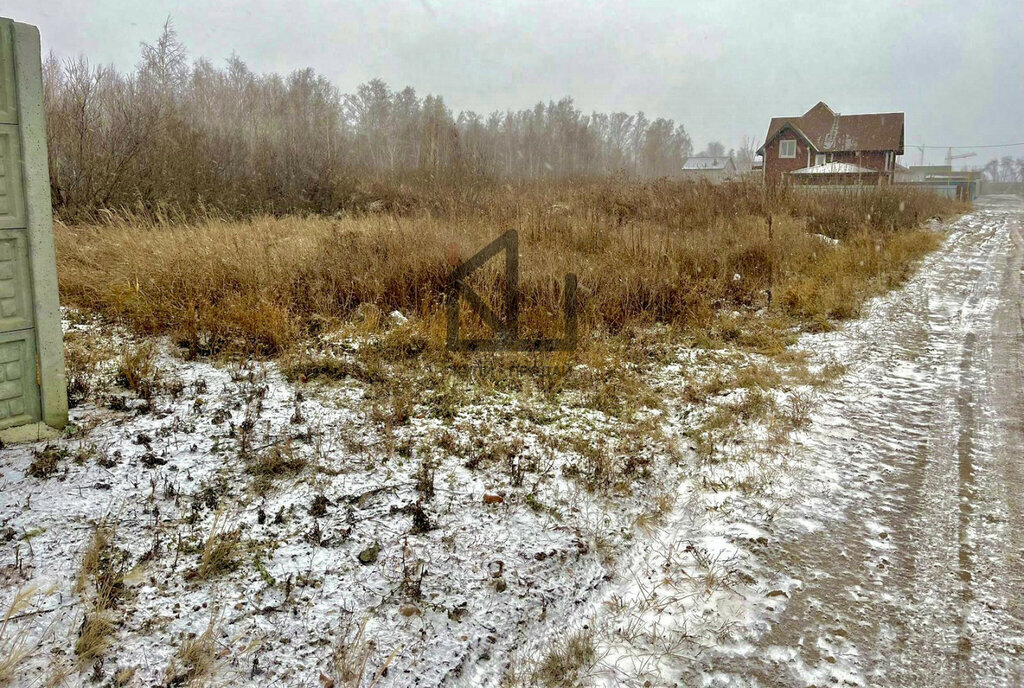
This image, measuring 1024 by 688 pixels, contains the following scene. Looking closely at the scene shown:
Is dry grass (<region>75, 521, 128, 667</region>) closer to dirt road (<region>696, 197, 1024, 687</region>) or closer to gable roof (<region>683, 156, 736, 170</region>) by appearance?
dirt road (<region>696, 197, 1024, 687</region>)

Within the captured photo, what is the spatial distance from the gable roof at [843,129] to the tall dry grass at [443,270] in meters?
31.8

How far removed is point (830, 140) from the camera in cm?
4116

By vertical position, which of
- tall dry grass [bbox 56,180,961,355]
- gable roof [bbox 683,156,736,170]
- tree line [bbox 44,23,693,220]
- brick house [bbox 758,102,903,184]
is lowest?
tall dry grass [bbox 56,180,961,355]

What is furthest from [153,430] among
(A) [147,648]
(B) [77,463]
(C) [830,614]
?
(C) [830,614]

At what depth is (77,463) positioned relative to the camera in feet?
12.1

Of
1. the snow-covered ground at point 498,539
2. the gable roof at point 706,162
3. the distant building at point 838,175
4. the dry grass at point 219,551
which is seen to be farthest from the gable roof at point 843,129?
the dry grass at point 219,551

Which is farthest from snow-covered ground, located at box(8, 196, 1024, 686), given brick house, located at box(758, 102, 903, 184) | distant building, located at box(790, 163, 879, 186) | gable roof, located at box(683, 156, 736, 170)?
gable roof, located at box(683, 156, 736, 170)

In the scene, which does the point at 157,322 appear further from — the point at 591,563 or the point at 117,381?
the point at 591,563

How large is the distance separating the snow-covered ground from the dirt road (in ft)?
0.05

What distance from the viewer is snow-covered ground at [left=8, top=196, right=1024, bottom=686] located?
263 centimetres

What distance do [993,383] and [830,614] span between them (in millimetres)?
4091

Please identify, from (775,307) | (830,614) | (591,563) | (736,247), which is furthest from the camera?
(736,247)

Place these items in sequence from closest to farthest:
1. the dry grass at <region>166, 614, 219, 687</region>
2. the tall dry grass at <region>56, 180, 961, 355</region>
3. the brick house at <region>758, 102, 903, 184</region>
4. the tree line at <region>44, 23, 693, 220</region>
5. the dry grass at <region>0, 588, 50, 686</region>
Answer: the dry grass at <region>0, 588, 50, 686</region>
the dry grass at <region>166, 614, 219, 687</region>
the tall dry grass at <region>56, 180, 961, 355</region>
the tree line at <region>44, 23, 693, 220</region>
the brick house at <region>758, 102, 903, 184</region>

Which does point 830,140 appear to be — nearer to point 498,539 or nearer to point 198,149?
point 198,149
